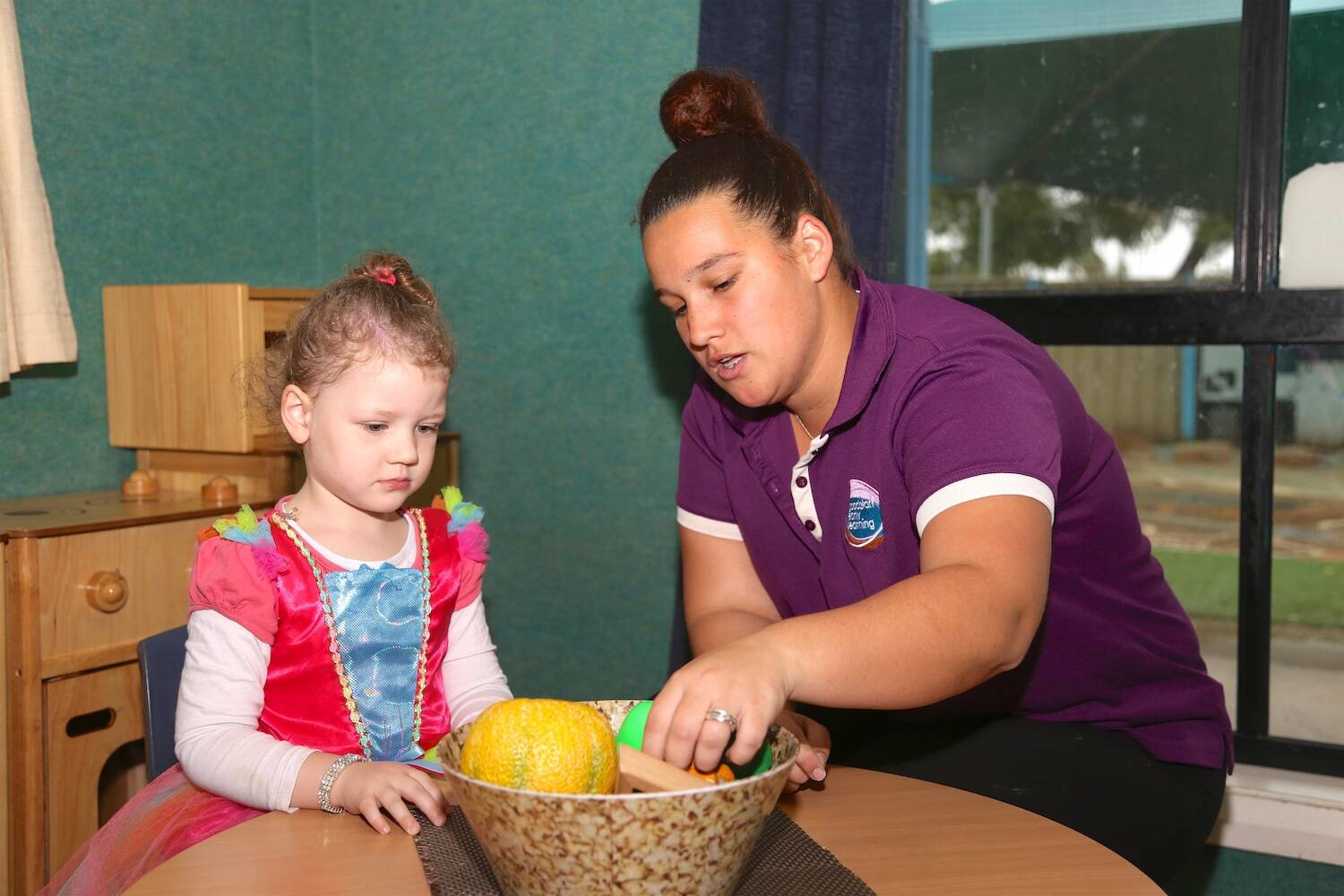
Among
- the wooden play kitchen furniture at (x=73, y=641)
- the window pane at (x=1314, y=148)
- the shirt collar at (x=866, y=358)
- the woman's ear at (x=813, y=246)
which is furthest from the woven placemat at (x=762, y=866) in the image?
the window pane at (x=1314, y=148)

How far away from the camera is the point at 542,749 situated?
0.81m

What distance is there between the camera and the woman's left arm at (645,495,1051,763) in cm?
85

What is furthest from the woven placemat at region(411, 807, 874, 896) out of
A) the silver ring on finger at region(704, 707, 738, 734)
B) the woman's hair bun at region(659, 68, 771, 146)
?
the woman's hair bun at region(659, 68, 771, 146)

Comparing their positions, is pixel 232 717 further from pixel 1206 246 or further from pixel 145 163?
pixel 1206 246

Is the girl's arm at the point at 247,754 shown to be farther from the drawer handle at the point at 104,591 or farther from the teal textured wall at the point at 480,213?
the teal textured wall at the point at 480,213

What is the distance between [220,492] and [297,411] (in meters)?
0.95

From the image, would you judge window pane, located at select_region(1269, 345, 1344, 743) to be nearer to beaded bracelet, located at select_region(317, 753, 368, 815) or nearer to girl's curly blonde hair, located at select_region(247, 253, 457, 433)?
girl's curly blonde hair, located at select_region(247, 253, 457, 433)

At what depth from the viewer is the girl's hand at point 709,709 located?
2.71 ft

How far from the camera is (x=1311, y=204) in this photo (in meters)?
2.13

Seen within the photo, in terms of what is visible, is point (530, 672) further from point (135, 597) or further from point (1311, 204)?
point (1311, 204)

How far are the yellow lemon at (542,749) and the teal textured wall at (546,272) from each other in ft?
5.72

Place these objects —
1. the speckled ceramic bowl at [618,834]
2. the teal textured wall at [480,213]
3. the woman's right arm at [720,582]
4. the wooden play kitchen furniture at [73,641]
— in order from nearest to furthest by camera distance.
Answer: the speckled ceramic bowl at [618,834], the woman's right arm at [720,582], the wooden play kitchen furniture at [73,641], the teal textured wall at [480,213]

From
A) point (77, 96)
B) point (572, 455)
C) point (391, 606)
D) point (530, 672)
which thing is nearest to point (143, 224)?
point (77, 96)

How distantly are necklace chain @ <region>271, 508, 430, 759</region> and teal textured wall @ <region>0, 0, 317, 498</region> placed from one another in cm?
123
